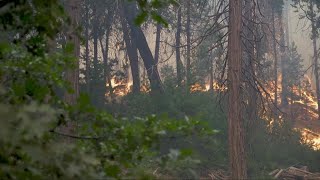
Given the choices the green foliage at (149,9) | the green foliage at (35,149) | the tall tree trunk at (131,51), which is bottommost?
the green foliage at (35,149)

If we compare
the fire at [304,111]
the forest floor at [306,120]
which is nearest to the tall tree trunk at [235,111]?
the forest floor at [306,120]

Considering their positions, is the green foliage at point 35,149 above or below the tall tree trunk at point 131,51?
below

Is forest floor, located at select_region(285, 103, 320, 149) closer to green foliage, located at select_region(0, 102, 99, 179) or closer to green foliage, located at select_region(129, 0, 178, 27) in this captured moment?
green foliage, located at select_region(129, 0, 178, 27)

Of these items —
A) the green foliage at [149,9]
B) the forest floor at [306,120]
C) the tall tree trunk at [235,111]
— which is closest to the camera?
the green foliage at [149,9]

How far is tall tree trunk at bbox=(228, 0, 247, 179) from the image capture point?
1090 cm

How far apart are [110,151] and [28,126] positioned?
889 mm

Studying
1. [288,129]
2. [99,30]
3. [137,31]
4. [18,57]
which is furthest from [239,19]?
[99,30]

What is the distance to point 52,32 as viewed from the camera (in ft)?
9.21

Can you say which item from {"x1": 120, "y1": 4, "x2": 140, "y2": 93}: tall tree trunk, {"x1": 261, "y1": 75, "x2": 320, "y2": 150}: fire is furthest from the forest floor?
{"x1": 120, "y1": 4, "x2": 140, "y2": 93}: tall tree trunk

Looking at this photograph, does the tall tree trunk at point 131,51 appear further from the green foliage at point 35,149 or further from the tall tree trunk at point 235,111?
the green foliage at point 35,149

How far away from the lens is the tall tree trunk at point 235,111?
1090 centimetres

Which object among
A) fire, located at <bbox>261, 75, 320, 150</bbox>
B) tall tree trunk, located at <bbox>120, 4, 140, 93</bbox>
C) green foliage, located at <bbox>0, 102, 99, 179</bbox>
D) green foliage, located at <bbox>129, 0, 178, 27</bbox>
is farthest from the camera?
fire, located at <bbox>261, 75, 320, 150</bbox>

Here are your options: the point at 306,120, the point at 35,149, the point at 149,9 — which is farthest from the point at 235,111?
the point at 306,120

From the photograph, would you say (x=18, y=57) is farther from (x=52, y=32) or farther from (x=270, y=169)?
(x=270, y=169)
